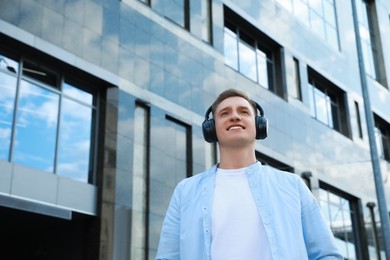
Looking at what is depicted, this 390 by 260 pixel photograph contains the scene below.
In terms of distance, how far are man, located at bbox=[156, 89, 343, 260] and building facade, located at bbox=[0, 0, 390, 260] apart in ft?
27.4

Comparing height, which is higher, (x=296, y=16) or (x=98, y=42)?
(x=296, y=16)

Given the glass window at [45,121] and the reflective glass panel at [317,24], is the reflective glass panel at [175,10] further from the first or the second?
the reflective glass panel at [317,24]

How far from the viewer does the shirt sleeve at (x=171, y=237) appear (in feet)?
9.44

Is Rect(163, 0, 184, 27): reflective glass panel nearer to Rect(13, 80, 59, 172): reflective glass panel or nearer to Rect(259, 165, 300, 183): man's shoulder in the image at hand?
Rect(13, 80, 59, 172): reflective glass panel

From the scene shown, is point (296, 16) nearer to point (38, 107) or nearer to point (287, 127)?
point (287, 127)

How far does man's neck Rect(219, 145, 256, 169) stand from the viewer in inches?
122

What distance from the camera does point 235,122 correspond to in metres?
3.14

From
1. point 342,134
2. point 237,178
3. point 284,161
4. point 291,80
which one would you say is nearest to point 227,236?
point 237,178

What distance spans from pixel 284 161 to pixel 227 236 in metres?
16.7

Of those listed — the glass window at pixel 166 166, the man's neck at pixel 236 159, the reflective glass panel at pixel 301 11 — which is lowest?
the man's neck at pixel 236 159

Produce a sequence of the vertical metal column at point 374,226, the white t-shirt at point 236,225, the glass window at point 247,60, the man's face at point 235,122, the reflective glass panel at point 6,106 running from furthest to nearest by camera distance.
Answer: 1. the vertical metal column at point 374,226
2. the glass window at point 247,60
3. the reflective glass panel at point 6,106
4. the man's face at point 235,122
5. the white t-shirt at point 236,225

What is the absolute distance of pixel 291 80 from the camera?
2111cm

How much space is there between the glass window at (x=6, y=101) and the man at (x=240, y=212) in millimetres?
8808

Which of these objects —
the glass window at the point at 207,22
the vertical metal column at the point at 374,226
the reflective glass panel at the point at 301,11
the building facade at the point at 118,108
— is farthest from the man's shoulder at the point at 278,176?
the vertical metal column at the point at 374,226
